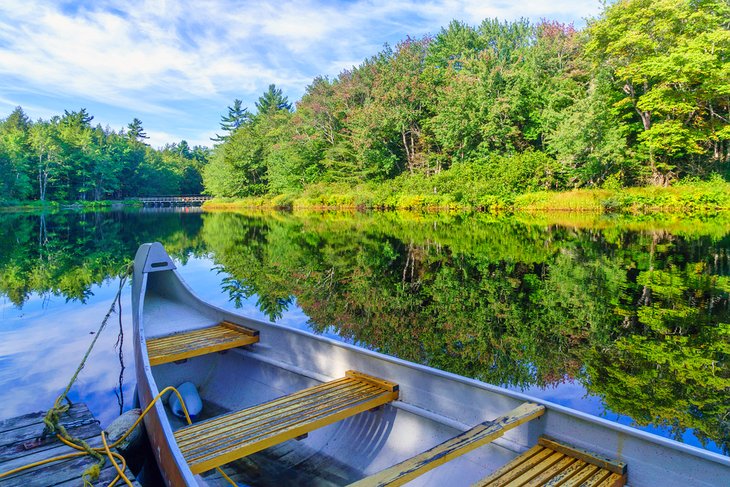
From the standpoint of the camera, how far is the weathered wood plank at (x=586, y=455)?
247cm

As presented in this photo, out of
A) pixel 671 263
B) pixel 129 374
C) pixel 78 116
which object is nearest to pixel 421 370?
pixel 129 374

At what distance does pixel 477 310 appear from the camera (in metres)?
7.97

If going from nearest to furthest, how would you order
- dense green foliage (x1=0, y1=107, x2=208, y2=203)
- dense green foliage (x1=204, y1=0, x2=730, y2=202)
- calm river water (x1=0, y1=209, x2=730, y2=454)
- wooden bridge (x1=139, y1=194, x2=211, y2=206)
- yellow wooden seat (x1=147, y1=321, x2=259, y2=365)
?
yellow wooden seat (x1=147, y1=321, x2=259, y2=365)
calm river water (x1=0, y1=209, x2=730, y2=454)
dense green foliage (x1=204, y1=0, x2=730, y2=202)
dense green foliage (x1=0, y1=107, x2=208, y2=203)
wooden bridge (x1=139, y1=194, x2=211, y2=206)

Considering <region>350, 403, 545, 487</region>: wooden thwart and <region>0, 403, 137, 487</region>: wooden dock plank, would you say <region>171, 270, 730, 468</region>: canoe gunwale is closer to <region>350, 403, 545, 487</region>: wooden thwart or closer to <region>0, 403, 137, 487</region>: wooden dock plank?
<region>350, 403, 545, 487</region>: wooden thwart

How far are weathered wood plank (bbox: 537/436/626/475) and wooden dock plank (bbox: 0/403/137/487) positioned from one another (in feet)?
9.03

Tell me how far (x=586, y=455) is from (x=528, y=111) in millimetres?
33089

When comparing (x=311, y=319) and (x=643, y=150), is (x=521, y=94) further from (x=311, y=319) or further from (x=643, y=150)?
(x=311, y=319)

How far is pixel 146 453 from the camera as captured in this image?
3.92 metres

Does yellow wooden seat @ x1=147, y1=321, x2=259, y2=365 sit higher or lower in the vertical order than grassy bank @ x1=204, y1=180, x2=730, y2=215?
lower

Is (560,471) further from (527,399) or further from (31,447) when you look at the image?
(31,447)

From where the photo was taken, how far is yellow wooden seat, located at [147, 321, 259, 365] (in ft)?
14.9

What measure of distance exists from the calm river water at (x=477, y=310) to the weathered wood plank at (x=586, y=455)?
1.81m

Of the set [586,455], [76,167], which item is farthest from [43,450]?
[76,167]

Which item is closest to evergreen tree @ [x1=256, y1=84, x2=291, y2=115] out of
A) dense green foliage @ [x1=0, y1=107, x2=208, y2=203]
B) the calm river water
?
dense green foliage @ [x1=0, y1=107, x2=208, y2=203]
